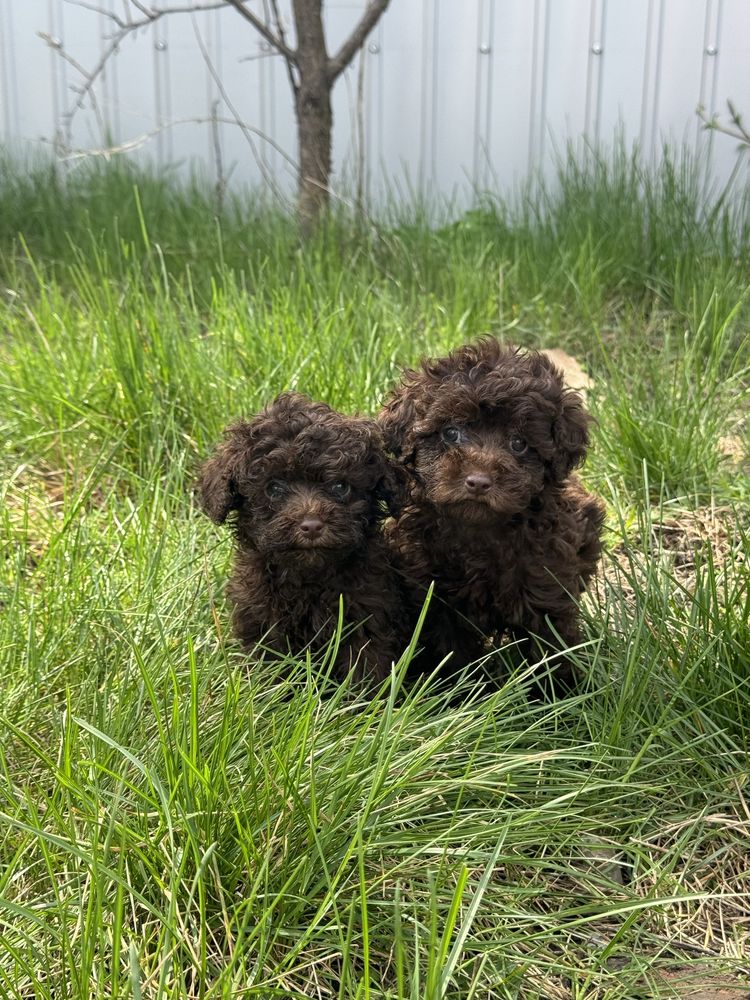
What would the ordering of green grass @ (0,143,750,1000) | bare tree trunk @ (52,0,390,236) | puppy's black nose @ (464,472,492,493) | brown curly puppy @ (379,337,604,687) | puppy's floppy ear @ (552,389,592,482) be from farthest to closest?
bare tree trunk @ (52,0,390,236), puppy's floppy ear @ (552,389,592,482), brown curly puppy @ (379,337,604,687), puppy's black nose @ (464,472,492,493), green grass @ (0,143,750,1000)

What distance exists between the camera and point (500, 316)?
5516 millimetres

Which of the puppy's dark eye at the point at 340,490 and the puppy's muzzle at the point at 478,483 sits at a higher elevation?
the puppy's muzzle at the point at 478,483

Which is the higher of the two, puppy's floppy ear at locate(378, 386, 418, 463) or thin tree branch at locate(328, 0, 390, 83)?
thin tree branch at locate(328, 0, 390, 83)

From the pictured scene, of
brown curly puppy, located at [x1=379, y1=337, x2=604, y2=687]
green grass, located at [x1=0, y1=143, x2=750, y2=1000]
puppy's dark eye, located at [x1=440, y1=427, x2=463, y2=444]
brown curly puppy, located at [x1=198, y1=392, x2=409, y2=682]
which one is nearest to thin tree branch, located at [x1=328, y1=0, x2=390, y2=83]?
green grass, located at [x1=0, y1=143, x2=750, y2=1000]

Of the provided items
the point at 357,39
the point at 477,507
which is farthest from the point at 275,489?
the point at 357,39

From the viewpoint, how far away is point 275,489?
9.81 ft

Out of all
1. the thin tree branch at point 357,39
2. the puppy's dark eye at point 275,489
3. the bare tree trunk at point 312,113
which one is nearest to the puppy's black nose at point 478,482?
the puppy's dark eye at point 275,489

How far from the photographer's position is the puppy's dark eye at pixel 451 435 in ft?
9.72

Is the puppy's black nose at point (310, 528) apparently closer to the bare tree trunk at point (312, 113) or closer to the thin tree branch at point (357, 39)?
the bare tree trunk at point (312, 113)

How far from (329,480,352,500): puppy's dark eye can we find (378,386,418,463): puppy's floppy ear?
0.67 ft

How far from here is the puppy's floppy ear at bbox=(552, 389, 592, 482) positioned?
3.03 m

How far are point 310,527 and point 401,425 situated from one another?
0.44 m

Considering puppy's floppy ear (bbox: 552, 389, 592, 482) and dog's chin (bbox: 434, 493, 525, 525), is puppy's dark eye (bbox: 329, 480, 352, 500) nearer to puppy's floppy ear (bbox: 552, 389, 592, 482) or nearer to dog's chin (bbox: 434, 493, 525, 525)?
dog's chin (bbox: 434, 493, 525, 525)

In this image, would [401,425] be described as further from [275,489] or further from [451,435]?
[275,489]
